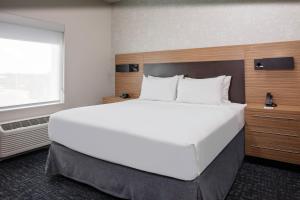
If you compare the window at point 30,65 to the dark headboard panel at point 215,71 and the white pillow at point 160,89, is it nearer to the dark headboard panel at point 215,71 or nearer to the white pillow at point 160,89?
the white pillow at point 160,89

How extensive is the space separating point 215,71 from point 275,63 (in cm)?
79

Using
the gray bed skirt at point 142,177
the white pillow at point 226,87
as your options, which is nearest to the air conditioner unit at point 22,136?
the gray bed skirt at point 142,177

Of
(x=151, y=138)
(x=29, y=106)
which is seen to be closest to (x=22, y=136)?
(x=29, y=106)

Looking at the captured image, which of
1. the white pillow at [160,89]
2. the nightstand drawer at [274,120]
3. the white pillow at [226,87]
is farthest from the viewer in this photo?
the white pillow at [160,89]

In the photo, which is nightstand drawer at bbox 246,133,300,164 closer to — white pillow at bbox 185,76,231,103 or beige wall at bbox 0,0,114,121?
white pillow at bbox 185,76,231,103

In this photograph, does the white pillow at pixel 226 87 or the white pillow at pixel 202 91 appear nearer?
the white pillow at pixel 202 91

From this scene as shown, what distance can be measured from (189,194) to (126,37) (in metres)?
3.52

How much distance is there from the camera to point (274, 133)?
2.45m

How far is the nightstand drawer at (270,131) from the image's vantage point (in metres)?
2.35

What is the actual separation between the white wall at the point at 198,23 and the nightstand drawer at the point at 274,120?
1.04 metres

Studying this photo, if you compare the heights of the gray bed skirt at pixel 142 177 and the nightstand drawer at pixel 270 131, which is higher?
the nightstand drawer at pixel 270 131

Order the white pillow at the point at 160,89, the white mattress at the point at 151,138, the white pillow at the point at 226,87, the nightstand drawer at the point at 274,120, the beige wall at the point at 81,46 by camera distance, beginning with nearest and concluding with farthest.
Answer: the white mattress at the point at 151,138
the nightstand drawer at the point at 274,120
the white pillow at the point at 226,87
the beige wall at the point at 81,46
the white pillow at the point at 160,89

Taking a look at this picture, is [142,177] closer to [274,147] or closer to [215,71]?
[274,147]

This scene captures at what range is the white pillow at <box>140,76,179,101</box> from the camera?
3.23 m
